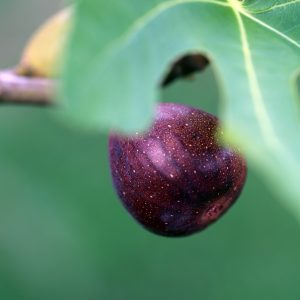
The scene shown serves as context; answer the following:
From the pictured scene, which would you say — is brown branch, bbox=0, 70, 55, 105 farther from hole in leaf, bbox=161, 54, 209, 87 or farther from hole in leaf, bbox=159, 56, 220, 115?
hole in leaf, bbox=159, 56, 220, 115

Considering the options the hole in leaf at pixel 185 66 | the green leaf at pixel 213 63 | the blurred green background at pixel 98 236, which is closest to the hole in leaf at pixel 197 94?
the blurred green background at pixel 98 236

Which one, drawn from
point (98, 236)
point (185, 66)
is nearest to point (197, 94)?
point (98, 236)

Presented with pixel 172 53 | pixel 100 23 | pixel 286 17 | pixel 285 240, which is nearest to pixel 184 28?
pixel 172 53

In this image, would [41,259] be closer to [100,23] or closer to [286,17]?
[286,17]

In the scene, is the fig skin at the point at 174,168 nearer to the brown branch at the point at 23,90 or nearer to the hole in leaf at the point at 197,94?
the brown branch at the point at 23,90

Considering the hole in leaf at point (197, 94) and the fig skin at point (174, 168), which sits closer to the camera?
the fig skin at point (174, 168)

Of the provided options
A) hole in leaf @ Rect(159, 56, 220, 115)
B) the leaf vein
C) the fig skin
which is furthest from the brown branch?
hole in leaf @ Rect(159, 56, 220, 115)
